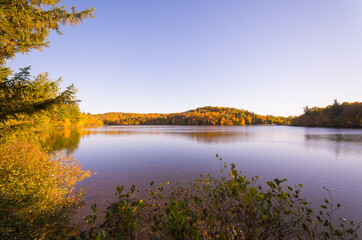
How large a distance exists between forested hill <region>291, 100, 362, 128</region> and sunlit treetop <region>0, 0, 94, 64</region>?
117m

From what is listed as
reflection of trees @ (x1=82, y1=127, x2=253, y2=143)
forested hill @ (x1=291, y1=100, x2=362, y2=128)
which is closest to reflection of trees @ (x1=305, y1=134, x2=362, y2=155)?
reflection of trees @ (x1=82, y1=127, x2=253, y2=143)

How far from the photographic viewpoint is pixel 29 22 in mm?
7051

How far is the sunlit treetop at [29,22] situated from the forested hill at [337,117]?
4612 inches

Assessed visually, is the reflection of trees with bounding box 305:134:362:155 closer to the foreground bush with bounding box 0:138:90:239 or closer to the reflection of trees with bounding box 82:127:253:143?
the reflection of trees with bounding box 82:127:253:143

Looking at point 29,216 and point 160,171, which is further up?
point 29,216

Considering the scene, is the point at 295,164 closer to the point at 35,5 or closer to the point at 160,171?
the point at 160,171

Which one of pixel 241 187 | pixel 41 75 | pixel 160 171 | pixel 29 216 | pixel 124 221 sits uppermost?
pixel 41 75

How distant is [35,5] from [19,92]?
14.7 feet

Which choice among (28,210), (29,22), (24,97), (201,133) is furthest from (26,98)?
(201,133)

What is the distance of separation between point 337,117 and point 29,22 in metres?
126

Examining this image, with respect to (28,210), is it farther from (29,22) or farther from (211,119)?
(211,119)

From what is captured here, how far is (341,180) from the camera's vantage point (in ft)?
38.0

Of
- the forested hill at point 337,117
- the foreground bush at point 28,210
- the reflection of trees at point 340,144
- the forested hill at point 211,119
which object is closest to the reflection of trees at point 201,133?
the reflection of trees at point 340,144

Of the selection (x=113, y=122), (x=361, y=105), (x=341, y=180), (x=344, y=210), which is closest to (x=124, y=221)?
(x=344, y=210)
